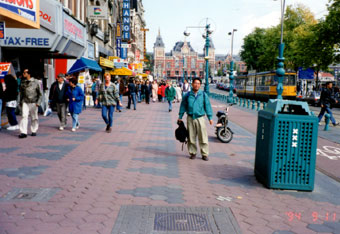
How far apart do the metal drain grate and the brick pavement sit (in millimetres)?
384

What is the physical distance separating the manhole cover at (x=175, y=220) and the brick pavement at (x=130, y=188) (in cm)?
13

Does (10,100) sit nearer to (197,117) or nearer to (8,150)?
(8,150)

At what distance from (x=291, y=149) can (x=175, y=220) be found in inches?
85.1

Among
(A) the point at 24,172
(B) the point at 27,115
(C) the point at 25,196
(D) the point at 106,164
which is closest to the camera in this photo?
(C) the point at 25,196

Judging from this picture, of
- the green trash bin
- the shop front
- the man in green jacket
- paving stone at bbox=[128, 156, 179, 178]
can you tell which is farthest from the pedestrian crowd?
the green trash bin

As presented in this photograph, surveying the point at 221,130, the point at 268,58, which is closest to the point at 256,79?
the point at 268,58

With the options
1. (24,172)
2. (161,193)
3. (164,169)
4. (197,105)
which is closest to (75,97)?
(197,105)

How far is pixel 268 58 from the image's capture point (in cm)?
5784

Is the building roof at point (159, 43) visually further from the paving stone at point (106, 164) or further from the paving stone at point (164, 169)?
the paving stone at point (106, 164)

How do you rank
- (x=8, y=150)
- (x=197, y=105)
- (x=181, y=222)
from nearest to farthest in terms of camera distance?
(x=181, y=222) → (x=197, y=105) → (x=8, y=150)

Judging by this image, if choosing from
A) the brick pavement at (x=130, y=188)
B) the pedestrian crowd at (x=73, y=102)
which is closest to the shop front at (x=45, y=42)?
the pedestrian crowd at (x=73, y=102)

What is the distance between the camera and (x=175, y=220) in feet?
13.1

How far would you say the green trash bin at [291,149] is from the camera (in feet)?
16.9

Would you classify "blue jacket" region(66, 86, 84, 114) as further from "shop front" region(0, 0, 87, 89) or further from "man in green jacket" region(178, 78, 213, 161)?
"man in green jacket" region(178, 78, 213, 161)
